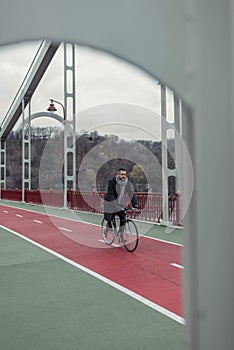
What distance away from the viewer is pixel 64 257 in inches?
210

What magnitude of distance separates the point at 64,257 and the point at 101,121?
3.80 m

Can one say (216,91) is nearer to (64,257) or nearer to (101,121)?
(101,121)

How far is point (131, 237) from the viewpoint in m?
5.69

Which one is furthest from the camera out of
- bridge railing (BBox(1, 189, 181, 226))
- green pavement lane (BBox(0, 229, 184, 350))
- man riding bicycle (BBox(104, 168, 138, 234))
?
bridge railing (BBox(1, 189, 181, 226))

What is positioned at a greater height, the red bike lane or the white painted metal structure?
the white painted metal structure

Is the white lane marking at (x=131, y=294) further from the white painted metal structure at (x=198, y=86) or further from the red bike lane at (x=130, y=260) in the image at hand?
the white painted metal structure at (x=198, y=86)

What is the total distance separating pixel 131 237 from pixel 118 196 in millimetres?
698

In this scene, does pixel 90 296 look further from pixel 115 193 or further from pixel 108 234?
pixel 108 234

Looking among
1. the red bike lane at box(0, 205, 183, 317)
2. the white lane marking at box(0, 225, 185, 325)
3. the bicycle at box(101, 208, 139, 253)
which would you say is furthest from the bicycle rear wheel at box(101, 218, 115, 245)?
the white lane marking at box(0, 225, 185, 325)

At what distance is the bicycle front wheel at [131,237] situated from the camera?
5586 mm

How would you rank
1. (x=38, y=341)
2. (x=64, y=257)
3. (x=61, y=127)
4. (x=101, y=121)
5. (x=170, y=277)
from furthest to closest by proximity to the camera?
(x=61, y=127) < (x=64, y=257) < (x=170, y=277) < (x=38, y=341) < (x=101, y=121)

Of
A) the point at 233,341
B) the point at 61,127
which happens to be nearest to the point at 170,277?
the point at 233,341

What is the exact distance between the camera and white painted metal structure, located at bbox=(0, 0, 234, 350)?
981 mm

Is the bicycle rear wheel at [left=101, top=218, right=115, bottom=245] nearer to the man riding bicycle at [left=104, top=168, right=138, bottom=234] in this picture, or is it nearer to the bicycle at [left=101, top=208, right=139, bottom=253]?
the bicycle at [left=101, top=208, right=139, bottom=253]
